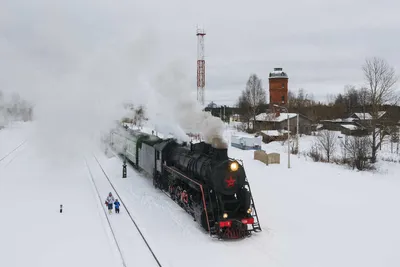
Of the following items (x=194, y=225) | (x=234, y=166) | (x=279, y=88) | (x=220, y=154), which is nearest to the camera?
(x=234, y=166)

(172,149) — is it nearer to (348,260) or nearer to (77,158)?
(348,260)

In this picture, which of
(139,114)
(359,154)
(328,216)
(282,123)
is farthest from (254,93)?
(328,216)

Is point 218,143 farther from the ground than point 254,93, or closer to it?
closer to it

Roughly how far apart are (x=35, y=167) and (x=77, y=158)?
380 centimetres

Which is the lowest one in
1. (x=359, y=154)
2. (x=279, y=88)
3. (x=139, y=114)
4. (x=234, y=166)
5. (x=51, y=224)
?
(x=51, y=224)

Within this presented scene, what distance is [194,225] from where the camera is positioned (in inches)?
516

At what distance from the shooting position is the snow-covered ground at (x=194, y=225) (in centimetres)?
1035

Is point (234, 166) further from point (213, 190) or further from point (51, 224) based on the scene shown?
point (51, 224)

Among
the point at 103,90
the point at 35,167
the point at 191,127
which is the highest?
the point at 103,90

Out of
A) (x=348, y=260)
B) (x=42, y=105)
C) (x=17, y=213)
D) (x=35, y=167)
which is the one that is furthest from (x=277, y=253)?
(x=35, y=167)

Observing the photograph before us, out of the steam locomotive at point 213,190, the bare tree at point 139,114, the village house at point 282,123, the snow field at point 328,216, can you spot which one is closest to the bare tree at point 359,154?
the snow field at point 328,216

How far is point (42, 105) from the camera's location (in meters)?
23.7

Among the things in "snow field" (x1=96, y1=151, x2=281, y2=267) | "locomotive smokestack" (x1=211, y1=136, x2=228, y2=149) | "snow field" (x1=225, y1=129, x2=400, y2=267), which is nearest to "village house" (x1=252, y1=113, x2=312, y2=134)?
"snow field" (x1=225, y1=129, x2=400, y2=267)

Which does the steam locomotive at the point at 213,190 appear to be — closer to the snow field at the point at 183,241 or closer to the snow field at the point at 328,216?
the snow field at the point at 183,241
